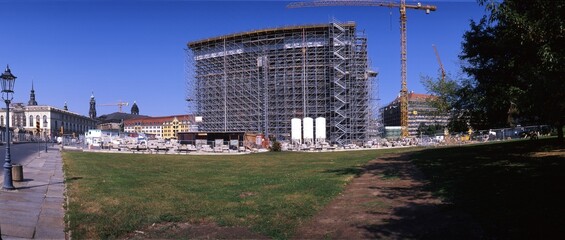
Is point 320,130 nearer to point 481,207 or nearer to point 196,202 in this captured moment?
point 196,202

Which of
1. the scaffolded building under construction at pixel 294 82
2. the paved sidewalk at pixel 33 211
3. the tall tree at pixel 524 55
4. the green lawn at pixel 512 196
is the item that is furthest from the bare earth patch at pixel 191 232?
the scaffolded building under construction at pixel 294 82

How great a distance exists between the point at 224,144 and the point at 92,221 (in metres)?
38.1

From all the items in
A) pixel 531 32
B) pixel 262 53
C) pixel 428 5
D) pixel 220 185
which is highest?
pixel 428 5

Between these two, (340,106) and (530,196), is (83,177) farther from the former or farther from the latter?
(340,106)

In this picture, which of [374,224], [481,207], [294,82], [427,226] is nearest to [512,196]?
[481,207]

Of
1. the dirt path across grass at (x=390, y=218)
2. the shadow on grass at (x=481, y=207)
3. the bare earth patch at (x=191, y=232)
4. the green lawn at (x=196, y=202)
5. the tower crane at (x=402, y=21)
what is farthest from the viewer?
the tower crane at (x=402, y=21)

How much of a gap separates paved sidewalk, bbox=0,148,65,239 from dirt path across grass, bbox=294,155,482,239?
4177mm

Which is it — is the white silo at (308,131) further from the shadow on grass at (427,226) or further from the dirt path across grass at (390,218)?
the shadow on grass at (427,226)

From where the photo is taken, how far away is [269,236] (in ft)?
20.2

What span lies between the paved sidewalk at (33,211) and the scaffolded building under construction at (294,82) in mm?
53316

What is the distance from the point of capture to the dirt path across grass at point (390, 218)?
231 inches

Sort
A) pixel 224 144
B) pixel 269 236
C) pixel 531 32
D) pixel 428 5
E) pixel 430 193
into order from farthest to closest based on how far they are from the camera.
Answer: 1. pixel 428 5
2. pixel 224 144
3. pixel 430 193
4. pixel 531 32
5. pixel 269 236

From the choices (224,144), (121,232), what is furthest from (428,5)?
(121,232)

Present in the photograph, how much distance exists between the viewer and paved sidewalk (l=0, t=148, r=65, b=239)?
6531 mm
